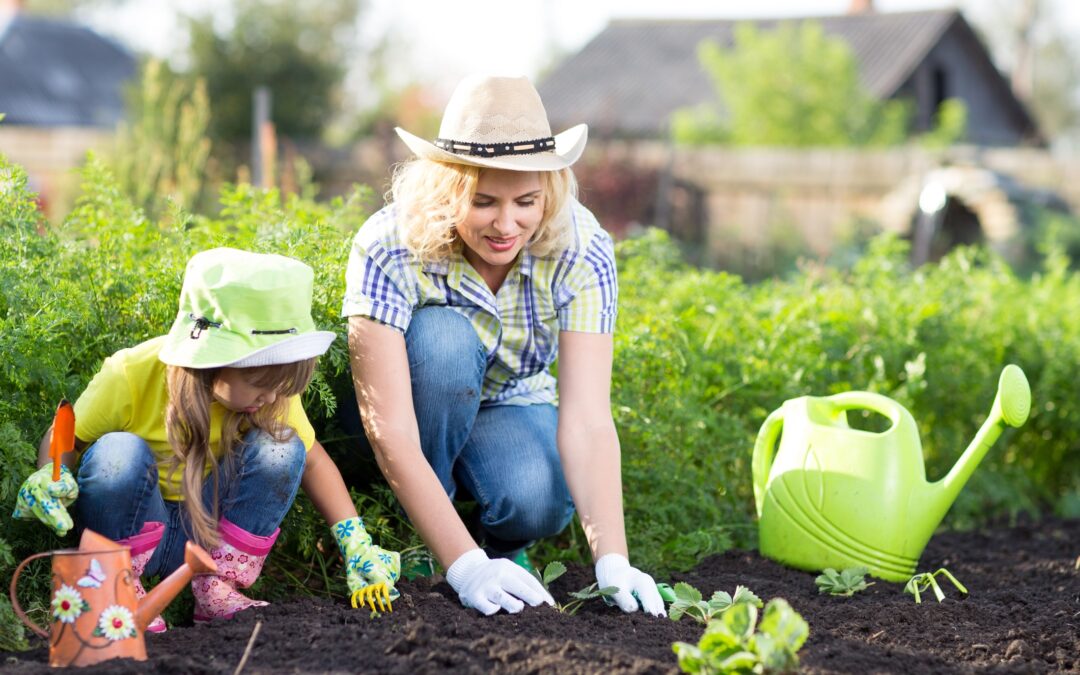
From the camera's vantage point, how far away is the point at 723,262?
12.0 metres

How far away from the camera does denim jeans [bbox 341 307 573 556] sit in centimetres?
259

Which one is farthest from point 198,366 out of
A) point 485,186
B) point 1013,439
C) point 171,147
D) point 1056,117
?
point 1056,117

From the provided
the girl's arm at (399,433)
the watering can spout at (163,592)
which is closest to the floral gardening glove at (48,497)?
the watering can spout at (163,592)

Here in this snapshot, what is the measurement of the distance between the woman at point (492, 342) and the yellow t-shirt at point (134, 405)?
0.35 metres

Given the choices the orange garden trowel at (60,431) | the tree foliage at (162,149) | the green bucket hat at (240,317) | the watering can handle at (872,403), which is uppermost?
the tree foliage at (162,149)

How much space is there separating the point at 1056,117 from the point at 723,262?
49.1 metres

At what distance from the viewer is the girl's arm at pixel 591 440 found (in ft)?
8.25

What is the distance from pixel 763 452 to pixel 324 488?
1200 millimetres

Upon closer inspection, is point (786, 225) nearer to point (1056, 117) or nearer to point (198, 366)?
point (198, 366)

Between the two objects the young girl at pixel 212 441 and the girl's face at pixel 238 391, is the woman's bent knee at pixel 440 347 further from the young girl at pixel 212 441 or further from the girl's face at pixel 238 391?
the girl's face at pixel 238 391

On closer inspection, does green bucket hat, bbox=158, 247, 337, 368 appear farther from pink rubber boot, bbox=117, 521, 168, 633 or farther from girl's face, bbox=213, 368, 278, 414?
pink rubber boot, bbox=117, 521, 168, 633

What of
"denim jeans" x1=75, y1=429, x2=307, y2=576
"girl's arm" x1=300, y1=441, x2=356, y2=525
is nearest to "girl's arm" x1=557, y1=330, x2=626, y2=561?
"girl's arm" x1=300, y1=441, x2=356, y2=525

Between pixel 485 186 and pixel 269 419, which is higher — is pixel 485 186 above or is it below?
above

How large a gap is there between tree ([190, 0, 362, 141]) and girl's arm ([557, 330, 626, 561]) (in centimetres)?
1371
